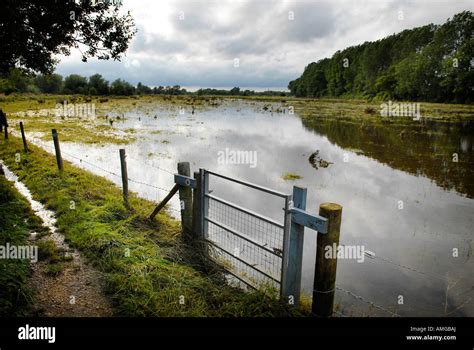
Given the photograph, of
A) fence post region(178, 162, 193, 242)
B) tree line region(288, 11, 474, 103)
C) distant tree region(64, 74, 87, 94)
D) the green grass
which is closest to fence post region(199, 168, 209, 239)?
fence post region(178, 162, 193, 242)

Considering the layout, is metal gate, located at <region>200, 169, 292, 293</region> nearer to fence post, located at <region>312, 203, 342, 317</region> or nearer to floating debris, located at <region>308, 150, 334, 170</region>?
fence post, located at <region>312, 203, 342, 317</region>

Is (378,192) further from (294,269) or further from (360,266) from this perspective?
(294,269)

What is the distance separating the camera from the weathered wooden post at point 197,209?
6.75 meters

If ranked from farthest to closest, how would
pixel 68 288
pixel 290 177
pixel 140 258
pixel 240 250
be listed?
pixel 290 177
pixel 240 250
pixel 140 258
pixel 68 288

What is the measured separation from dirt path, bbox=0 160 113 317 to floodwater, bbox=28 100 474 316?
368 cm

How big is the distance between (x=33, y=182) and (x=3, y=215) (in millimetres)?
3678

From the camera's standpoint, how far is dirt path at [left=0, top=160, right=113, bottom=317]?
15.7ft

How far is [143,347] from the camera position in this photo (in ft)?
13.1

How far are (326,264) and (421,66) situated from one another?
74068mm

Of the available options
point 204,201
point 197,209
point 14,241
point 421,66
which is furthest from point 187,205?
point 421,66

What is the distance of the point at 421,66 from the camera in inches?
2594

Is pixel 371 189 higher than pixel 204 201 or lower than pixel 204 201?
lower

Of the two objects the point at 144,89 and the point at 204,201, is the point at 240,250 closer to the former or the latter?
the point at 204,201

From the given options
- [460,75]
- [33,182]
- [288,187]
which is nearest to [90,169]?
[33,182]
